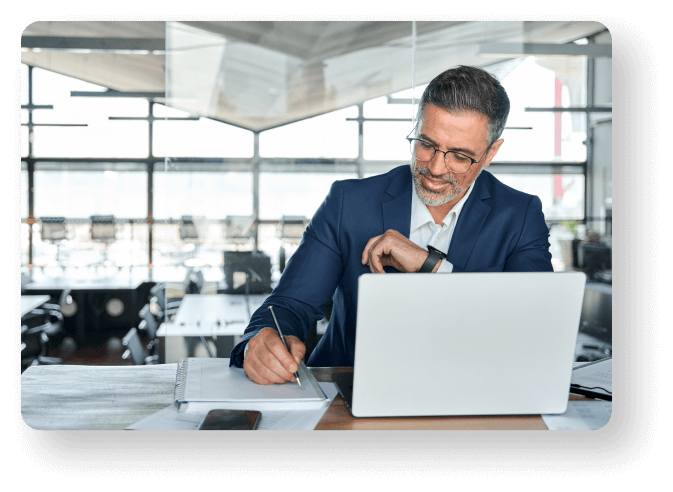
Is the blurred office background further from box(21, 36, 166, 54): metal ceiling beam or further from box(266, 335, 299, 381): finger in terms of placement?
box(266, 335, 299, 381): finger

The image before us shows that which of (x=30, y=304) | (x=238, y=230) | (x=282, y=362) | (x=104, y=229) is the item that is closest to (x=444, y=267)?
(x=282, y=362)

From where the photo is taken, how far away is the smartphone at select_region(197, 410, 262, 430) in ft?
3.64


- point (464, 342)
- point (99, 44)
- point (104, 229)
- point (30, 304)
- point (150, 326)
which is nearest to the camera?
point (464, 342)

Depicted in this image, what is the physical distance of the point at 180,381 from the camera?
4.62 feet

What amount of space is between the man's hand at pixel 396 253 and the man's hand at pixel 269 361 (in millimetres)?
369

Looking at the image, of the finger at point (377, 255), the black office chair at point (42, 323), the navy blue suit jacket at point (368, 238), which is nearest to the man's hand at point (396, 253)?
the finger at point (377, 255)

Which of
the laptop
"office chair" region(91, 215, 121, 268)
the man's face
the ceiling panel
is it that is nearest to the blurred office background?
the ceiling panel

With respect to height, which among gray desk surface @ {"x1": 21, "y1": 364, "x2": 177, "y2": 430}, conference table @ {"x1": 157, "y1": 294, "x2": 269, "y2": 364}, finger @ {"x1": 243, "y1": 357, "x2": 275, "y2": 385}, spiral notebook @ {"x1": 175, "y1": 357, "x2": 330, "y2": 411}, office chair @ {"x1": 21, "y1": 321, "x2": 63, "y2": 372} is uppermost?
finger @ {"x1": 243, "y1": 357, "x2": 275, "y2": 385}

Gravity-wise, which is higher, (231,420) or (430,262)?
(430,262)

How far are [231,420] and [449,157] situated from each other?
3.30 ft

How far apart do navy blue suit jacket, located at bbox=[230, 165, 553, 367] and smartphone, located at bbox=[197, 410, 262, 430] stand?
2.04ft

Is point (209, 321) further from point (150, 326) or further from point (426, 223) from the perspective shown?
point (426, 223)
